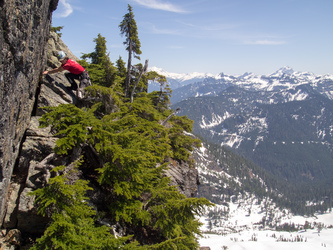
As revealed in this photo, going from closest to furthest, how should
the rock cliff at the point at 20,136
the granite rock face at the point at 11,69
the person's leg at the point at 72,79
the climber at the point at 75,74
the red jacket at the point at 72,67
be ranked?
the granite rock face at the point at 11,69 → the rock cliff at the point at 20,136 → the red jacket at the point at 72,67 → the climber at the point at 75,74 → the person's leg at the point at 72,79

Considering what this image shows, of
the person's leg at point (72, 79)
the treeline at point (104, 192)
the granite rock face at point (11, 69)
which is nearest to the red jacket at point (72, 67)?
the person's leg at point (72, 79)

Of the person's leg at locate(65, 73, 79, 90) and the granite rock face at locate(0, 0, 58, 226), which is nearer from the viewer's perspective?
the granite rock face at locate(0, 0, 58, 226)

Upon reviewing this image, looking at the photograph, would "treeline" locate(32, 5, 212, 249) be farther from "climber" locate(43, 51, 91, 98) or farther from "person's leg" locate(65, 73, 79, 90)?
"person's leg" locate(65, 73, 79, 90)

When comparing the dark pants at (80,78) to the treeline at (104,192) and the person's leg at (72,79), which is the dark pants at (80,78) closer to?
the person's leg at (72,79)

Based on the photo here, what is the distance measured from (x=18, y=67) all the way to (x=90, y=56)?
2466 centimetres

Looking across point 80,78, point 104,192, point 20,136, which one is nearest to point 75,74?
point 80,78

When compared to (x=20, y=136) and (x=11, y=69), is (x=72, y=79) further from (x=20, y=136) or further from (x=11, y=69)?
(x=11, y=69)

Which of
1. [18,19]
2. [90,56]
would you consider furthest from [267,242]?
[18,19]

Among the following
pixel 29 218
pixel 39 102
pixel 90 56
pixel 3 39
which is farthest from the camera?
pixel 90 56

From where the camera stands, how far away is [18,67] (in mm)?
7133

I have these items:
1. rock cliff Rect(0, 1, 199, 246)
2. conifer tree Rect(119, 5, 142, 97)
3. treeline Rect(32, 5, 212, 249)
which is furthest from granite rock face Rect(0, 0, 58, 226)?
conifer tree Rect(119, 5, 142, 97)

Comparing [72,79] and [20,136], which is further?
[72,79]

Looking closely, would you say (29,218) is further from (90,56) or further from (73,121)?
(90,56)

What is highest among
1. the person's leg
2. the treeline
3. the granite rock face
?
the person's leg
